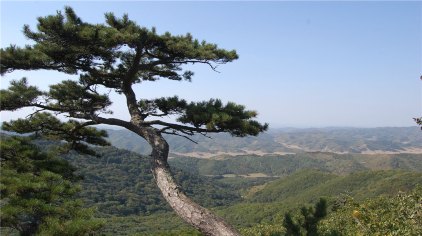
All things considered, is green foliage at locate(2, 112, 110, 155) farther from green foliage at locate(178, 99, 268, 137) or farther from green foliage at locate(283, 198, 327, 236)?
green foliage at locate(283, 198, 327, 236)

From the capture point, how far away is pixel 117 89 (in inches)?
360

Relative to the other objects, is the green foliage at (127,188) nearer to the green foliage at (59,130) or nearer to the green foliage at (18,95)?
the green foliage at (59,130)

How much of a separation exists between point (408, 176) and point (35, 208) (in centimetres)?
10571

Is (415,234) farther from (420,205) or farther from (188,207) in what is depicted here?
(188,207)

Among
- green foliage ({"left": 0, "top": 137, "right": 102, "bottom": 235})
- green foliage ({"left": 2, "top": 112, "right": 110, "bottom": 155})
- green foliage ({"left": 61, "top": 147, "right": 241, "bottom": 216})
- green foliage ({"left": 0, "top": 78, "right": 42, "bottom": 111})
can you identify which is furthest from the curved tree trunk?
green foliage ({"left": 61, "top": 147, "right": 241, "bottom": 216})

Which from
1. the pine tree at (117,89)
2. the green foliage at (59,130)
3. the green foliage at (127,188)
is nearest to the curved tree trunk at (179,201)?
the pine tree at (117,89)

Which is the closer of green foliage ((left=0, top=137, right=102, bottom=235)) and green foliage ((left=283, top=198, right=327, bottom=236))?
green foliage ((left=0, top=137, right=102, bottom=235))

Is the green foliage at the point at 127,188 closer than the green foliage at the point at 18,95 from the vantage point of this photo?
No

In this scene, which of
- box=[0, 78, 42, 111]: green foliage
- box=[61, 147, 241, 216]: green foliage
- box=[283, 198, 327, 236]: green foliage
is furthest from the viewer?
box=[61, 147, 241, 216]: green foliage

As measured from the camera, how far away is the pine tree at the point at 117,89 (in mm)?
6754

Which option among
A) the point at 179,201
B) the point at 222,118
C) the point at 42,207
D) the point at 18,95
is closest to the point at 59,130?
the point at 18,95

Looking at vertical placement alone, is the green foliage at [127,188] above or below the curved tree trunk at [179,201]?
below

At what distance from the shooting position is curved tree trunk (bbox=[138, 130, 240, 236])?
6.22m

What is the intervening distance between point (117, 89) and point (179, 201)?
3800mm
